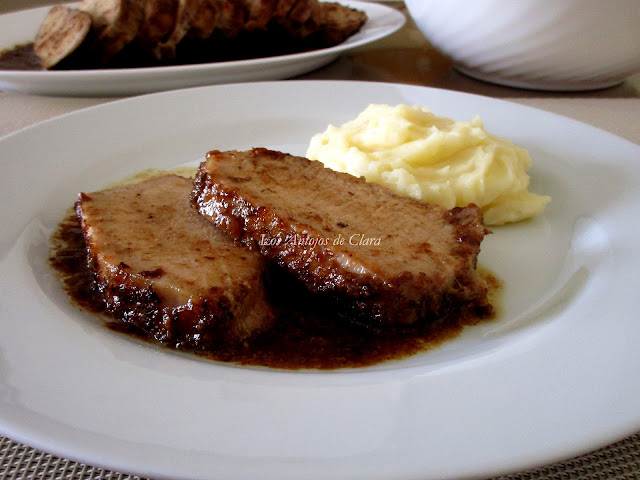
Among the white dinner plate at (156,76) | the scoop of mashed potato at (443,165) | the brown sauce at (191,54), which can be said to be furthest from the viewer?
the brown sauce at (191,54)

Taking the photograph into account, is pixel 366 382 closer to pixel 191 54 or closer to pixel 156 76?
pixel 156 76

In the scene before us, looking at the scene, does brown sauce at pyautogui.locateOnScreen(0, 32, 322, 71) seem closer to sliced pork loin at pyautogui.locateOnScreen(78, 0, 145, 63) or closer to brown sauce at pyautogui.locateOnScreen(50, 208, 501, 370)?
sliced pork loin at pyautogui.locateOnScreen(78, 0, 145, 63)

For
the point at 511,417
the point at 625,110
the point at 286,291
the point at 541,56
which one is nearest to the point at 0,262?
the point at 286,291

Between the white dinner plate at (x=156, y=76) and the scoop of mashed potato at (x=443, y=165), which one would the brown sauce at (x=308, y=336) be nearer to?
the scoop of mashed potato at (x=443, y=165)

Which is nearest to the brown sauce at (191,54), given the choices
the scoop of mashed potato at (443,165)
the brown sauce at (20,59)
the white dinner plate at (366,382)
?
the brown sauce at (20,59)

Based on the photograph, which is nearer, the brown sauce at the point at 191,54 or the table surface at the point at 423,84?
the table surface at the point at 423,84

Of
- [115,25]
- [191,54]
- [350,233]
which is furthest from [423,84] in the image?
[350,233]

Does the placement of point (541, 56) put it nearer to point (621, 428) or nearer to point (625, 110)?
point (625, 110)
